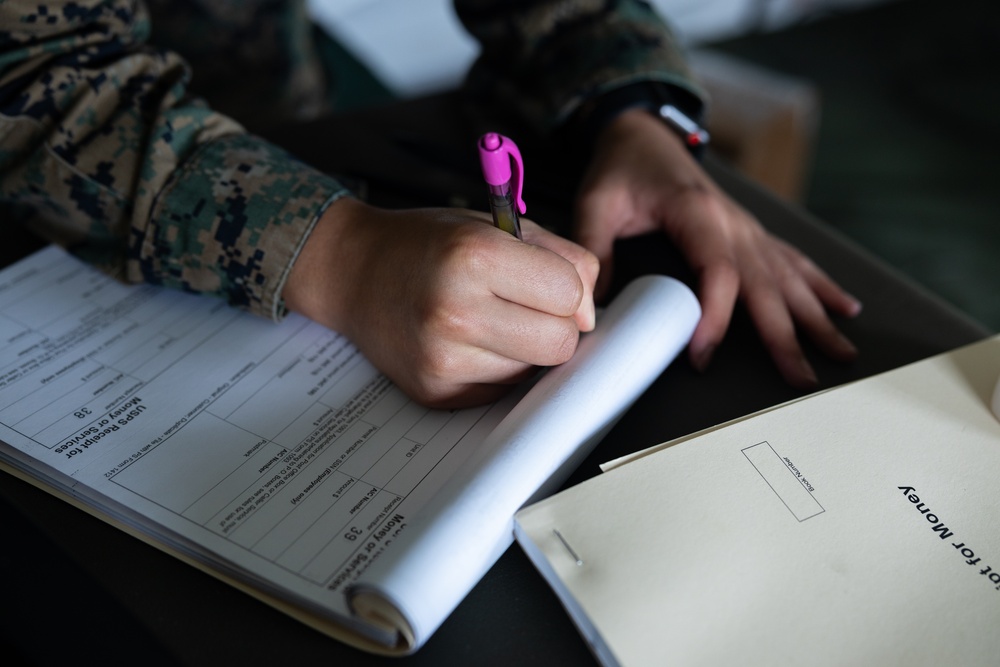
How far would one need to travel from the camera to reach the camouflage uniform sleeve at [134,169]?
521 mm

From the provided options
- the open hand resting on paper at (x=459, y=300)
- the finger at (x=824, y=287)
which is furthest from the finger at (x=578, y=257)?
the finger at (x=824, y=287)

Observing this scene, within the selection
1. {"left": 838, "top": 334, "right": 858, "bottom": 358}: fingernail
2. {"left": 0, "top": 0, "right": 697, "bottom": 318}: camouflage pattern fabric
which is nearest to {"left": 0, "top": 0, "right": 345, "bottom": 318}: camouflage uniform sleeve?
{"left": 0, "top": 0, "right": 697, "bottom": 318}: camouflage pattern fabric

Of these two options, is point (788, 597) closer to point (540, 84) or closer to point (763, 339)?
point (763, 339)

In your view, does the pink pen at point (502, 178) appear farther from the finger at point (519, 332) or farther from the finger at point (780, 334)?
the finger at point (780, 334)

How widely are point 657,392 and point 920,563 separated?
0.18m

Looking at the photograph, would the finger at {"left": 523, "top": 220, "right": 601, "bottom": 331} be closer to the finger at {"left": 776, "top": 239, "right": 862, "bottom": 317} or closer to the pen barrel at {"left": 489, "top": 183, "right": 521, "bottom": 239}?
the pen barrel at {"left": 489, "top": 183, "right": 521, "bottom": 239}

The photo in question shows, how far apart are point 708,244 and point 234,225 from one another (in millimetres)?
367

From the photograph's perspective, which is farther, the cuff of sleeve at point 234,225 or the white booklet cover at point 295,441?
the cuff of sleeve at point 234,225

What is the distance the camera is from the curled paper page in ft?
1.08

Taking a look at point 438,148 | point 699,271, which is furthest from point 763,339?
point 438,148

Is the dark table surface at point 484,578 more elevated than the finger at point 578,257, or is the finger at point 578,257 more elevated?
the finger at point 578,257

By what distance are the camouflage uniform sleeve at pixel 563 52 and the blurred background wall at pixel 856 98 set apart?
0.48 m

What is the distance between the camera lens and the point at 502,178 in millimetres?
413

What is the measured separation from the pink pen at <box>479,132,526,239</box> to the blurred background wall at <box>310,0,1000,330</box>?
Result: 0.87 meters
